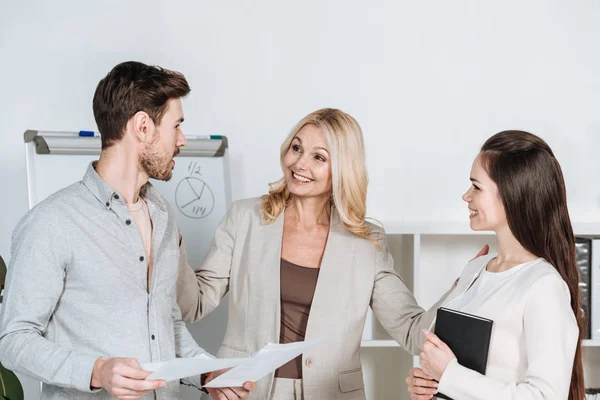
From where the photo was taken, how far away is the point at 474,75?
3.15 metres

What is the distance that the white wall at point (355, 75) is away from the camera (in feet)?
9.89

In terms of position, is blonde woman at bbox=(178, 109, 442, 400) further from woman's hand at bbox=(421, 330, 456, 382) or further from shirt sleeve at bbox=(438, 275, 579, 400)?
shirt sleeve at bbox=(438, 275, 579, 400)

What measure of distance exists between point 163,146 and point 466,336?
875 millimetres

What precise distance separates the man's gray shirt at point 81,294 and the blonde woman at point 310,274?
473mm

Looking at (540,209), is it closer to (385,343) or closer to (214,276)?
(214,276)

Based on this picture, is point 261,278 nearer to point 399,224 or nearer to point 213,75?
point 399,224

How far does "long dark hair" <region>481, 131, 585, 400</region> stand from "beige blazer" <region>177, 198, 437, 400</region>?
1.64 feet

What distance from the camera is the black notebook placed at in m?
1.59

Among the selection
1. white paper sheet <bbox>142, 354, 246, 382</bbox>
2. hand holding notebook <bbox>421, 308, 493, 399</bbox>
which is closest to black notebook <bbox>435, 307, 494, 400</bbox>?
hand holding notebook <bbox>421, 308, 493, 399</bbox>

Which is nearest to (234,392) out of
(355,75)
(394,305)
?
(394,305)

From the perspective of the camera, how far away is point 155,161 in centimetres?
171

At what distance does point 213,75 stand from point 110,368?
1.93 m

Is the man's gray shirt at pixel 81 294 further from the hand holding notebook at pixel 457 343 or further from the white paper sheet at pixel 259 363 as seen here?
the hand holding notebook at pixel 457 343

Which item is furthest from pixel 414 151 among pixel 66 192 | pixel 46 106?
pixel 66 192
